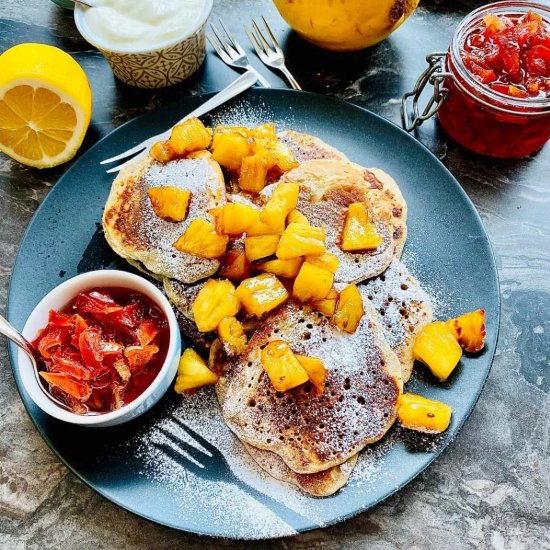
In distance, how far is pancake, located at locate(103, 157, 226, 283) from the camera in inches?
73.9

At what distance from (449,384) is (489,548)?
469 millimetres

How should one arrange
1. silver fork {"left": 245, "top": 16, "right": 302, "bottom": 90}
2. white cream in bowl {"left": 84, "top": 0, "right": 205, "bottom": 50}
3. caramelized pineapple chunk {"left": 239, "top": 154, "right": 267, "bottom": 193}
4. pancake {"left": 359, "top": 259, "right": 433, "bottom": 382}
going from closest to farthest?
1. pancake {"left": 359, "top": 259, "right": 433, "bottom": 382}
2. caramelized pineapple chunk {"left": 239, "top": 154, "right": 267, "bottom": 193}
3. white cream in bowl {"left": 84, "top": 0, "right": 205, "bottom": 50}
4. silver fork {"left": 245, "top": 16, "right": 302, "bottom": 90}

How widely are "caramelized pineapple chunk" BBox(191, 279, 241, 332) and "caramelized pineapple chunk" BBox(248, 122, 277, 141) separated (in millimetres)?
523

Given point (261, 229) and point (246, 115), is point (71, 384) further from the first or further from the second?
point (246, 115)

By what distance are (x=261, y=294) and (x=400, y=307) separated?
410 millimetres

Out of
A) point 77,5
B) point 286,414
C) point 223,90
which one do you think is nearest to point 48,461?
point 286,414

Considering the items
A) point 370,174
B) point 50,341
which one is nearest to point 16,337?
point 50,341

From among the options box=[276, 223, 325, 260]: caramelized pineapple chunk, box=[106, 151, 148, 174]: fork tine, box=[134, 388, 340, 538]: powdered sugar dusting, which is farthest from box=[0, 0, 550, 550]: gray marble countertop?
box=[276, 223, 325, 260]: caramelized pineapple chunk

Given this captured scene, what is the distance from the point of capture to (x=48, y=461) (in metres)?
1.92

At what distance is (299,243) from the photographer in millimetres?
1762

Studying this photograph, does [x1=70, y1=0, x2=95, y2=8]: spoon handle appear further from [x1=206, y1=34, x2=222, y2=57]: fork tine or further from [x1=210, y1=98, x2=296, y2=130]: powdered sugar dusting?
[x1=210, y1=98, x2=296, y2=130]: powdered sugar dusting

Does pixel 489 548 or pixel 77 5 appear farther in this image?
pixel 77 5

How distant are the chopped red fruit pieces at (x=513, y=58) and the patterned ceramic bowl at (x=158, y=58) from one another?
0.90 metres

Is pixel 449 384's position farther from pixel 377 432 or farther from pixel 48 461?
pixel 48 461
